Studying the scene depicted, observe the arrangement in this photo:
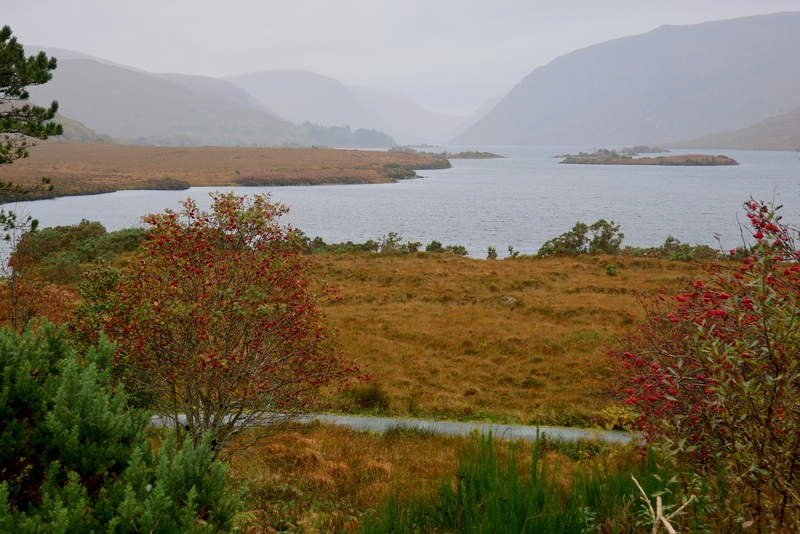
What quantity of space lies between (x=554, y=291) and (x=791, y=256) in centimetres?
2396

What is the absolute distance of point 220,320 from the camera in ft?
25.3

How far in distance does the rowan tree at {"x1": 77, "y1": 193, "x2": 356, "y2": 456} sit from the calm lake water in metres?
30.7

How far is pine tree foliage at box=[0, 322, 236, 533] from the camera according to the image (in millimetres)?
2916

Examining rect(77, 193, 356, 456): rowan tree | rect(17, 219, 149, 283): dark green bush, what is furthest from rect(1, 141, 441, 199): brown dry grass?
rect(77, 193, 356, 456): rowan tree

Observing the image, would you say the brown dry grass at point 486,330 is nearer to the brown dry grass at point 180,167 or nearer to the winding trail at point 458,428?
the winding trail at point 458,428

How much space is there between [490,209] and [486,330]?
5399 centimetres

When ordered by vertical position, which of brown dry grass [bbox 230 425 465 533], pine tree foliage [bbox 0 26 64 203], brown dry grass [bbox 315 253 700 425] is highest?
pine tree foliage [bbox 0 26 64 203]

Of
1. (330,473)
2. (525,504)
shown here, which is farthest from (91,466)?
(330,473)

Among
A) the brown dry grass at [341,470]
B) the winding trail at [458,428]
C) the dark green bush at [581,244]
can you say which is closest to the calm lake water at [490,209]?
the dark green bush at [581,244]

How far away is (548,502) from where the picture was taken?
432cm

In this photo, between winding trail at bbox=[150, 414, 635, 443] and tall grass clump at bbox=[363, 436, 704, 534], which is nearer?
tall grass clump at bbox=[363, 436, 704, 534]

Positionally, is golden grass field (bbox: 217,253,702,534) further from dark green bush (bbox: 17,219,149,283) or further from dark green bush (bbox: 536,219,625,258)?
dark green bush (bbox: 17,219,149,283)

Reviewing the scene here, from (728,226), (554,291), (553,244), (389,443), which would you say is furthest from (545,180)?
(389,443)

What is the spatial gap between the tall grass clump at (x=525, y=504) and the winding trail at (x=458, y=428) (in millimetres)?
5983
